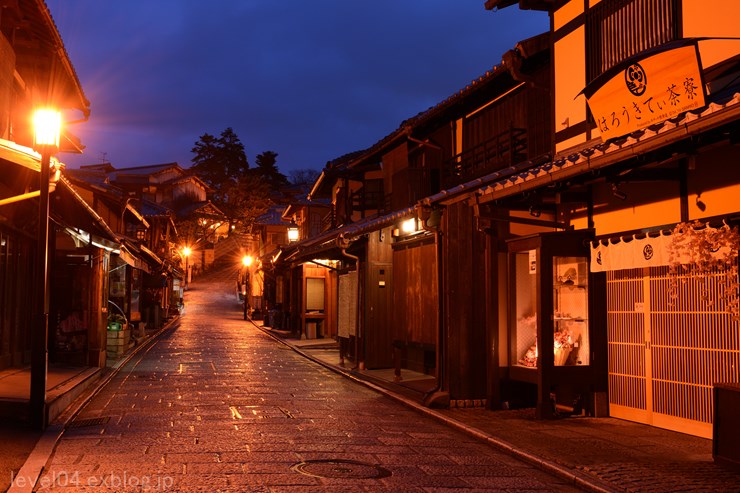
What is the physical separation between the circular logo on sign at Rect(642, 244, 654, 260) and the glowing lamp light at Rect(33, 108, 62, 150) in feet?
32.4

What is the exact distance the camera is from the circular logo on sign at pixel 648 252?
10.8 meters

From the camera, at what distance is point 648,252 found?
35.7ft

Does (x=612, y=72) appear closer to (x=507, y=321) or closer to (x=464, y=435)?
Answer: (x=507, y=321)

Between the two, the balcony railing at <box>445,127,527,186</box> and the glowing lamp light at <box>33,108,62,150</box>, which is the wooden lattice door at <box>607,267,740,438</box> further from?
the glowing lamp light at <box>33,108,62,150</box>

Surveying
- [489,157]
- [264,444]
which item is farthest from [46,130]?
[489,157]

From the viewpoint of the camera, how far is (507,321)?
539 inches

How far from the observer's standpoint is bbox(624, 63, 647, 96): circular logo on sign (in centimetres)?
1077

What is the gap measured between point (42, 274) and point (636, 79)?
10.0 m

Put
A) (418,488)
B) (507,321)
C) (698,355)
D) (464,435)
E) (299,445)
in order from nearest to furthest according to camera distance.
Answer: (418,488) → (299,445) → (698,355) → (464,435) → (507,321)

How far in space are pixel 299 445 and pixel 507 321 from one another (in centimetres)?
556

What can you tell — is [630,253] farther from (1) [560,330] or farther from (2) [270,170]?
(2) [270,170]

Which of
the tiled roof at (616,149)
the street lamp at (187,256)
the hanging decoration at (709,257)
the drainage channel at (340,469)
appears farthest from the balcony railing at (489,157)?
the street lamp at (187,256)

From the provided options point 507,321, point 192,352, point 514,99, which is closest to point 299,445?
point 507,321

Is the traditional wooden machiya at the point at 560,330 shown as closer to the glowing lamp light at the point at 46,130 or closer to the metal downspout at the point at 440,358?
the metal downspout at the point at 440,358
